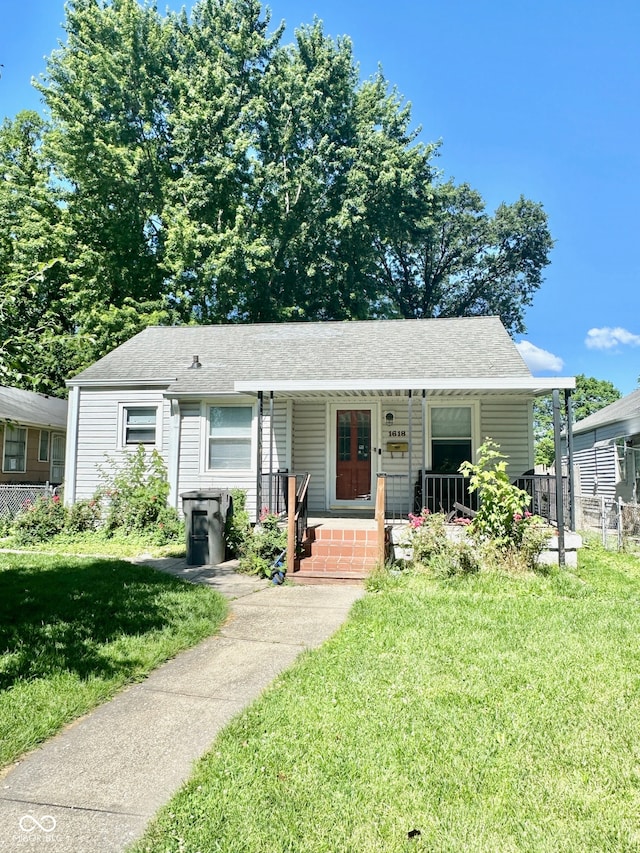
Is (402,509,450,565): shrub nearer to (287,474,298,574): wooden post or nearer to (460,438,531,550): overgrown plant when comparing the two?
(460,438,531,550): overgrown plant

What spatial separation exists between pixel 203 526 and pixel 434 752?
633 centimetres

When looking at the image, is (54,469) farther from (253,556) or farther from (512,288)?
(512,288)

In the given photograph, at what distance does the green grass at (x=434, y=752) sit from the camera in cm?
224

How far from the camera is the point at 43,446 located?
18.5m

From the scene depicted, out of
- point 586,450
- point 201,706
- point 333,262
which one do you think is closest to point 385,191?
point 333,262

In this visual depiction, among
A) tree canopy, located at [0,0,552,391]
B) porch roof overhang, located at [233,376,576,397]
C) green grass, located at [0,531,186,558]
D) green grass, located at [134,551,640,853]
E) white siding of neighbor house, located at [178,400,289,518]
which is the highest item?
tree canopy, located at [0,0,552,391]

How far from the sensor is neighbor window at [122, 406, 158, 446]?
1221 cm

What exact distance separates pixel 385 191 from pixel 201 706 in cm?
2337

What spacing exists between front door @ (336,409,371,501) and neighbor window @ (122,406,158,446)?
4.26 meters

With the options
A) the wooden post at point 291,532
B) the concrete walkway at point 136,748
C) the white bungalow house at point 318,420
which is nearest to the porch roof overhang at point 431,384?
the white bungalow house at point 318,420

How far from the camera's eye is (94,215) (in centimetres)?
2155

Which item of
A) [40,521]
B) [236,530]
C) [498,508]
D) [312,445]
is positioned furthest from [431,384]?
[40,521]

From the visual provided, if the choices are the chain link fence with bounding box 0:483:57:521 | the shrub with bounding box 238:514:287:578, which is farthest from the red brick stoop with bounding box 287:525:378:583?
the chain link fence with bounding box 0:483:57:521

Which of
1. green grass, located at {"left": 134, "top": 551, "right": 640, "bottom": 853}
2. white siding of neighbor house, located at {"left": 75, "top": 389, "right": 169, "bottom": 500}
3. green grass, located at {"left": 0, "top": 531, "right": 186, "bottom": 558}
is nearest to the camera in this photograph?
green grass, located at {"left": 134, "top": 551, "right": 640, "bottom": 853}
